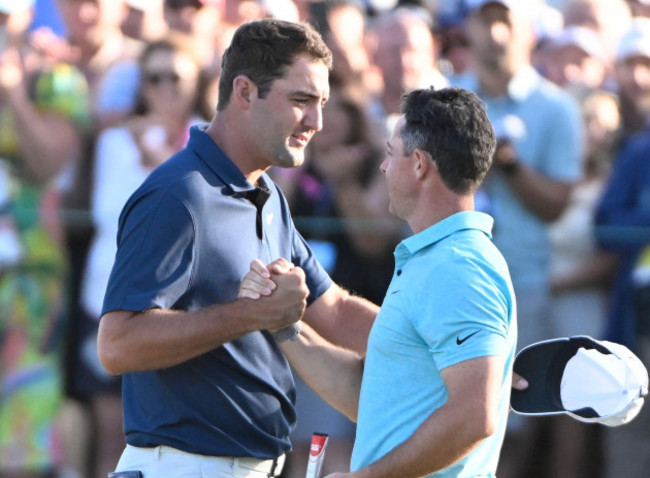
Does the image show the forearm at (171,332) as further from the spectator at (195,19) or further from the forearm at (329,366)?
the spectator at (195,19)

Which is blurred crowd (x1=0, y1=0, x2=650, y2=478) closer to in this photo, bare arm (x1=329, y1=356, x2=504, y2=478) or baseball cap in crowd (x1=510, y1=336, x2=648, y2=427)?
baseball cap in crowd (x1=510, y1=336, x2=648, y2=427)

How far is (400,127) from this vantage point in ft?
10.6

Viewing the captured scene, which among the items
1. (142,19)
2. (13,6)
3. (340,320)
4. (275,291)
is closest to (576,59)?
(142,19)

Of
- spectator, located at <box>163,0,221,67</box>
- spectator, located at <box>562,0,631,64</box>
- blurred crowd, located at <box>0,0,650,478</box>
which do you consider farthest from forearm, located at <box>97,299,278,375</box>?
spectator, located at <box>562,0,631,64</box>

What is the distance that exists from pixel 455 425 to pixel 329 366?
97 cm

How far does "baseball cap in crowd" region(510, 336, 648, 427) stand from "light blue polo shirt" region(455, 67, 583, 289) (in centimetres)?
242

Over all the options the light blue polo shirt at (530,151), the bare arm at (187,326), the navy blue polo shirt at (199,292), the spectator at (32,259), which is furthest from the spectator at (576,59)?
the bare arm at (187,326)

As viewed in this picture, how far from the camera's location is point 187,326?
3.26 metres

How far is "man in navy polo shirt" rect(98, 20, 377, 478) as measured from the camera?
327 cm

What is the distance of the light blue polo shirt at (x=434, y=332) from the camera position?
9.58ft

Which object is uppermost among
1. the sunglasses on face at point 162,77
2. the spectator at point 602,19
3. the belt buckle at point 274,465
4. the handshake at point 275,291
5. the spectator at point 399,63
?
the spectator at point 602,19

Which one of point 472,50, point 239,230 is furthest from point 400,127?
point 472,50

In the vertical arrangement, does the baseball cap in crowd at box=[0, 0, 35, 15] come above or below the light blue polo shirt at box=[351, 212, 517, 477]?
above

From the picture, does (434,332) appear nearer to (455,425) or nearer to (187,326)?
(455,425)
